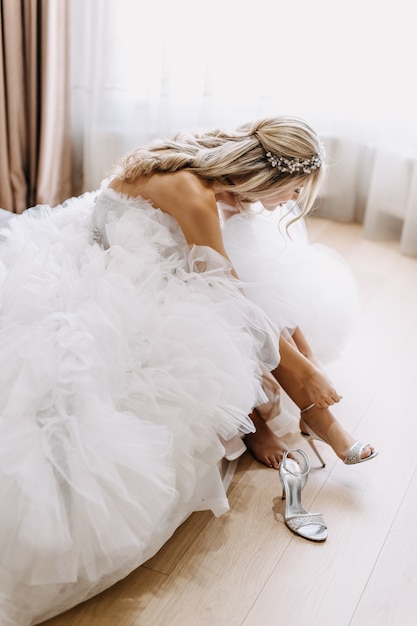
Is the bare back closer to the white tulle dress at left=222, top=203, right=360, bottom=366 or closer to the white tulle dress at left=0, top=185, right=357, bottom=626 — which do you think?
the white tulle dress at left=0, top=185, right=357, bottom=626

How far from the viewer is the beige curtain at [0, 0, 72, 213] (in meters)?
3.00

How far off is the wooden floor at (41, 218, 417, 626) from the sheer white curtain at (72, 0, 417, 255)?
1.39 meters

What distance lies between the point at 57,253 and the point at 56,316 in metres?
0.31

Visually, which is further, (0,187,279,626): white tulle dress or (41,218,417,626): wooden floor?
(41,218,417,626): wooden floor

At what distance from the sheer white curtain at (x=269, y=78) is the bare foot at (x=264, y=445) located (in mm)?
1510

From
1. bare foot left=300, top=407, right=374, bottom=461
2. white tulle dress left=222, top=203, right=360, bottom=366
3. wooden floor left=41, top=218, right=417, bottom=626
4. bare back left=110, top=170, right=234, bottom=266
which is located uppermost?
bare back left=110, top=170, right=234, bottom=266

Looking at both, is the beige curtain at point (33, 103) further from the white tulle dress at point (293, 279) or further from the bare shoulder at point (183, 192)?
the bare shoulder at point (183, 192)

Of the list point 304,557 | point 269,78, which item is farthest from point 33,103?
point 304,557

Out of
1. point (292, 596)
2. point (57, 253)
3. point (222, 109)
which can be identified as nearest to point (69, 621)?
point (292, 596)

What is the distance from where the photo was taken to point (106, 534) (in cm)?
129

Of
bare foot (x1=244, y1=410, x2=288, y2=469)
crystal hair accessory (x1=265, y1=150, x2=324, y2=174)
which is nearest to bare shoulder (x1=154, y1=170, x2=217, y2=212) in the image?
crystal hair accessory (x1=265, y1=150, x2=324, y2=174)

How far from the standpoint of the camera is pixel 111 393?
1.43m

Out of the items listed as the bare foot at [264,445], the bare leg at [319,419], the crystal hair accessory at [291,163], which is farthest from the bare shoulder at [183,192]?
the bare foot at [264,445]

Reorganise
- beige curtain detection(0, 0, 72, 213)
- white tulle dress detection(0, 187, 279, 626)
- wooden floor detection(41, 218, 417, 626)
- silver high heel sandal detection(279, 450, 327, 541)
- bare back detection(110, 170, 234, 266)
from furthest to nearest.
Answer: beige curtain detection(0, 0, 72, 213) < bare back detection(110, 170, 234, 266) < silver high heel sandal detection(279, 450, 327, 541) < wooden floor detection(41, 218, 417, 626) < white tulle dress detection(0, 187, 279, 626)
